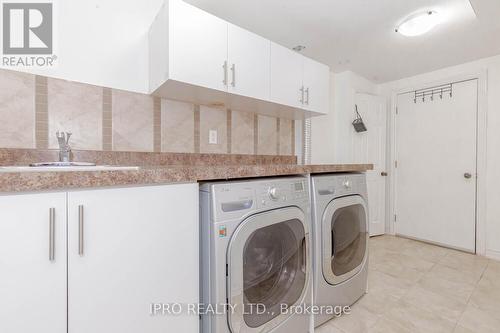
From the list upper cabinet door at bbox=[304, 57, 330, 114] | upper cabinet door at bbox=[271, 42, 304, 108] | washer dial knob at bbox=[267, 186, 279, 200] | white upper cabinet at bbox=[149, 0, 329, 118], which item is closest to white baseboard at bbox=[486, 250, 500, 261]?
upper cabinet door at bbox=[304, 57, 330, 114]

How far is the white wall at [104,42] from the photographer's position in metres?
1.43

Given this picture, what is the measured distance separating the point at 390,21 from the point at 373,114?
63.1 inches

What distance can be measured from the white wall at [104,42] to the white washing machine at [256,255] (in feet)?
3.87

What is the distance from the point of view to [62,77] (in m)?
1.43

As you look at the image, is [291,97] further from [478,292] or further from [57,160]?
[478,292]

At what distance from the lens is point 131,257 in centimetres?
78

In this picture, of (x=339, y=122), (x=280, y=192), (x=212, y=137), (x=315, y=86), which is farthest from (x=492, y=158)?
(x=212, y=137)

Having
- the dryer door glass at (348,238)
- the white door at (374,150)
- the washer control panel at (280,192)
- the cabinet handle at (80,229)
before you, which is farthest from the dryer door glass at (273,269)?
the white door at (374,150)

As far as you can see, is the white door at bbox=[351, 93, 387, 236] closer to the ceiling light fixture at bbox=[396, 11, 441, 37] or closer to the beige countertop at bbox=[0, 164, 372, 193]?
the ceiling light fixture at bbox=[396, 11, 441, 37]

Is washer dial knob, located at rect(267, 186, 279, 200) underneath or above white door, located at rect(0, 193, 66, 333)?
above

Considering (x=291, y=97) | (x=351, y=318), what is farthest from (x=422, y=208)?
(x=291, y=97)

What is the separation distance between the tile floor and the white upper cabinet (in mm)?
1683

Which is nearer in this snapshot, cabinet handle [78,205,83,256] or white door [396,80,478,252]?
cabinet handle [78,205,83,256]

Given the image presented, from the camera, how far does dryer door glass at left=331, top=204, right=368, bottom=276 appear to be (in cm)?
155
